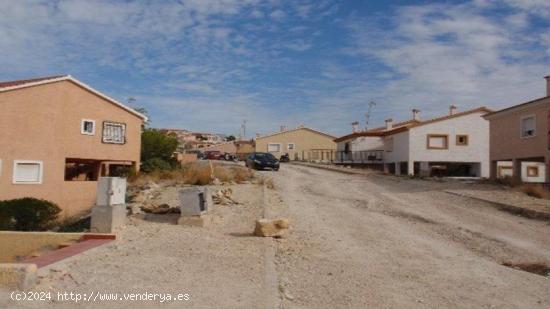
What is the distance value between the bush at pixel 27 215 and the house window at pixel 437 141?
32.1 meters

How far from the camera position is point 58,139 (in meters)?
30.1

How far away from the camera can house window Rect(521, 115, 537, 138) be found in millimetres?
29125

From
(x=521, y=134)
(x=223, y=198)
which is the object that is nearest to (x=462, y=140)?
(x=521, y=134)

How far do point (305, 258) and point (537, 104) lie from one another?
2329 centimetres

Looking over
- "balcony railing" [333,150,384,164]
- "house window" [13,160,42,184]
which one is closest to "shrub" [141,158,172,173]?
"house window" [13,160,42,184]

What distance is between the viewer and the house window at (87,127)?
1268 inches

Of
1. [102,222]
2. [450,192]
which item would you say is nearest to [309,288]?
[102,222]

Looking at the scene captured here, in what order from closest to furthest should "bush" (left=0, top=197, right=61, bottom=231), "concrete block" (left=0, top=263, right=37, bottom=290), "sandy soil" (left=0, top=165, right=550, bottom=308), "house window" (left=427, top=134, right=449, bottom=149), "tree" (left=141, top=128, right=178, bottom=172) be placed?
"concrete block" (left=0, top=263, right=37, bottom=290), "sandy soil" (left=0, top=165, right=550, bottom=308), "bush" (left=0, top=197, right=61, bottom=231), "tree" (left=141, top=128, right=178, bottom=172), "house window" (left=427, top=134, right=449, bottom=149)

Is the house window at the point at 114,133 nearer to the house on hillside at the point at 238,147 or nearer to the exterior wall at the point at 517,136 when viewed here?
the exterior wall at the point at 517,136

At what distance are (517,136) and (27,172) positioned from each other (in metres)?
27.5

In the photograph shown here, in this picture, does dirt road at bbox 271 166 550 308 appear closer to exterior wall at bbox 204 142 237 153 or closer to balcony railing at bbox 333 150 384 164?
balcony railing at bbox 333 150 384 164

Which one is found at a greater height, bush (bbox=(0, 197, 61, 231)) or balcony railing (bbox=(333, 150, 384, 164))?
balcony railing (bbox=(333, 150, 384, 164))

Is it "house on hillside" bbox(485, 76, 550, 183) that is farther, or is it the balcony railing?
the balcony railing

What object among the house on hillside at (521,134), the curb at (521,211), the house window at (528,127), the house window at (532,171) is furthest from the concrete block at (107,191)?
the house window at (532,171)
